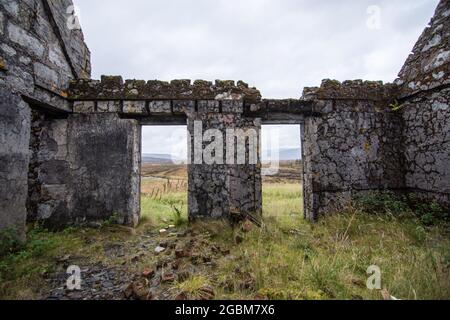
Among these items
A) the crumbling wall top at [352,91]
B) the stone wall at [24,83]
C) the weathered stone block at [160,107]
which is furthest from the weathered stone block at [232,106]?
the stone wall at [24,83]

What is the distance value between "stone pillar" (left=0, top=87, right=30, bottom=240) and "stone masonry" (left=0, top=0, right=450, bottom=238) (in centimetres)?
62

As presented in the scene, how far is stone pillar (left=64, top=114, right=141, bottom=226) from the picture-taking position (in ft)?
14.1

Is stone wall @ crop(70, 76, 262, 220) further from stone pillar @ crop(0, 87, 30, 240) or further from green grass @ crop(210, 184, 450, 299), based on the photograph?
stone pillar @ crop(0, 87, 30, 240)

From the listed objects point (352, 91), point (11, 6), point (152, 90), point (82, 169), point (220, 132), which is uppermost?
point (11, 6)

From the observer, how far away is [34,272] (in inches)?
103

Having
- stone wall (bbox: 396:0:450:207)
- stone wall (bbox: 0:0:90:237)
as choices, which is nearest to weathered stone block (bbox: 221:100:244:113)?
stone wall (bbox: 0:0:90:237)

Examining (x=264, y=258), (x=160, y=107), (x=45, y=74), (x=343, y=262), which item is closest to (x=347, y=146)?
(x=343, y=262)

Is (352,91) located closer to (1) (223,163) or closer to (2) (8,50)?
(1) (223,163)

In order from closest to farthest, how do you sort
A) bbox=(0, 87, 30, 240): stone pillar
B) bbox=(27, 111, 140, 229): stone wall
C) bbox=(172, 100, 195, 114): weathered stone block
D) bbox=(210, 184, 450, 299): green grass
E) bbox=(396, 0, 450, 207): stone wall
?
bbox=(210, 184, 450, 299): green grass → bbox=(0, 87, 30, 240): stone pillar → bbox=(396, 0, 450, 207): stone wall → bbox=(27, 111, 140, 229): stone wall → bbox=(172, 100, 195, 114): weathered stone block

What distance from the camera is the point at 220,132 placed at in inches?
177

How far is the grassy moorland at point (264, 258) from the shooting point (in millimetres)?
2148

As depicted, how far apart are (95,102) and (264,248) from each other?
12.9 feet

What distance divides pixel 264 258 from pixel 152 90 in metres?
3.53
